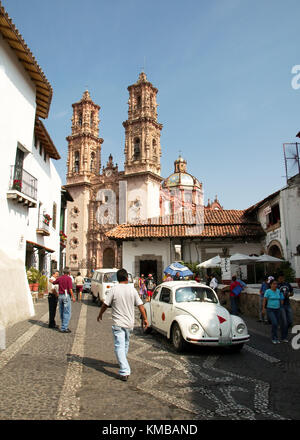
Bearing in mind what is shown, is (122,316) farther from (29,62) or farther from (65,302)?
(29,62)

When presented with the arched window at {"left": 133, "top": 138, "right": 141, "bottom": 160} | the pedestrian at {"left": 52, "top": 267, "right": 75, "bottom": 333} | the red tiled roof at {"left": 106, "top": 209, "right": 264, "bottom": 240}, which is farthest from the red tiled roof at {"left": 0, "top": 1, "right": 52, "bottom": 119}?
the arched window at {"left": 133, "top": 138, "right": 141, "bottom": 160}

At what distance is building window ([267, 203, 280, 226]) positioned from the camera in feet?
62.3

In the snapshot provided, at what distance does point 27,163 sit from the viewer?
41.5 feet

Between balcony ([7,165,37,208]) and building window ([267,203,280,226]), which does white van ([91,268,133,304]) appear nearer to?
balcony ([7,165,37,208])

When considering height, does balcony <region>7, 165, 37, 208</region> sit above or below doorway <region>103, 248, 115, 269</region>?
above

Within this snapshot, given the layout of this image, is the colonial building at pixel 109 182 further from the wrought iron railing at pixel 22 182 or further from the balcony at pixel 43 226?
the wrought iron railing at pixel 22 182

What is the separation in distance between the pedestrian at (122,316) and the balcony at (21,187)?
23.7 ft

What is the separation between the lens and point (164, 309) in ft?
24.9

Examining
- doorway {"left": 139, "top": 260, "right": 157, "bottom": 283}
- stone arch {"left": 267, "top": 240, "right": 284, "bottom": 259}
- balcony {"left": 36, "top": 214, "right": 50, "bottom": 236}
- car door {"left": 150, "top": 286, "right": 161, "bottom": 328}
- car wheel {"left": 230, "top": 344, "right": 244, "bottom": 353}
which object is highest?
balcony {"left": 36, "top": 214, "right": 50, "bottom": 236}

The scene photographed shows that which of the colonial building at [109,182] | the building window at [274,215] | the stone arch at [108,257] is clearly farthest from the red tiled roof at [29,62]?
the stone arch at [108,257]

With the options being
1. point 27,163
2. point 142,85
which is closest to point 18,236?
point 27,163

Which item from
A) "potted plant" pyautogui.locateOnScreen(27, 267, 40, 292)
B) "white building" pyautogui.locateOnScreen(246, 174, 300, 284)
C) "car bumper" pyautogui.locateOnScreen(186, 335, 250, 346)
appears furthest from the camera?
"white building" pyautogui.locateOnScreen(246, 174, 300, 284)

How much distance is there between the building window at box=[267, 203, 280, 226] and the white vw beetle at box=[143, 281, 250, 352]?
42.6 feet
